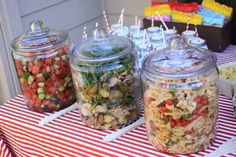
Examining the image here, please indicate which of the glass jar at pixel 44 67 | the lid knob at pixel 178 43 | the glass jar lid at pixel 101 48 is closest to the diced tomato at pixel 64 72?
the glass jar at pixel 44 67

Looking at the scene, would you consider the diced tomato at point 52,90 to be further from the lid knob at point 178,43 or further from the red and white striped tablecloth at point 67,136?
the lid knob at point 178,43

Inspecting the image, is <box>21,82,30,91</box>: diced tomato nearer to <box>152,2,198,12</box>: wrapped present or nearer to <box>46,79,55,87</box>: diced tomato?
<box>46,79,55,87</box>: diced tomato

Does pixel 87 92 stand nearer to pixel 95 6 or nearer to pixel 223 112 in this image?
pixel 223 112

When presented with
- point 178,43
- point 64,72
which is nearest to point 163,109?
point 178,43

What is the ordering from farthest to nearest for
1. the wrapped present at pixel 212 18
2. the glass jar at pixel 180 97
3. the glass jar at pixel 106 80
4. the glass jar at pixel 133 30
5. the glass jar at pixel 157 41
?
the wrapped present at pixel 212 18, the glass jar at pixel 133 30, the glass jar at pixel 157 41, the glass jar at pixel 106 80, the glass jar at pixel 180 97

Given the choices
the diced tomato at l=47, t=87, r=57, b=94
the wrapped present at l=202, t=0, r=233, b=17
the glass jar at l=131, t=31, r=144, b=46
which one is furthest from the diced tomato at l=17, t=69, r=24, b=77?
the wrapped present at l=202, t=0, r=233, b=17

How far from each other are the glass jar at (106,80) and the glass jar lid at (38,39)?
4.6 inches

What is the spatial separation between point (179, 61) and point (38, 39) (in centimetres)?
49

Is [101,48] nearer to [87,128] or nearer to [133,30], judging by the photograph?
[87,128]

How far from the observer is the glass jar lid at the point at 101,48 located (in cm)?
97

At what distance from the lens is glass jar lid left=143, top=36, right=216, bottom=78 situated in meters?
0.84

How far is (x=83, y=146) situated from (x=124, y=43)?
0.32m

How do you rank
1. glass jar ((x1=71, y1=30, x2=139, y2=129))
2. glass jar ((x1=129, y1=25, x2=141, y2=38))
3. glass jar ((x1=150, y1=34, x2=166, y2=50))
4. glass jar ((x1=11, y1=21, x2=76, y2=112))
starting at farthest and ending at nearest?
1. glass jar ((x1=129, y1=25, x2=141, y2=38))
2. glass jar ((x1=150, y1=34, x2=166, y2=50))
3. glass jar ((x1=11, y1=21, x2=76, y2=112))
4. glass jar ((x1=71, y1=30, x2=139, y2=129))

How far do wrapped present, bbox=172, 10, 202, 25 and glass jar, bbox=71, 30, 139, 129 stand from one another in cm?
54
